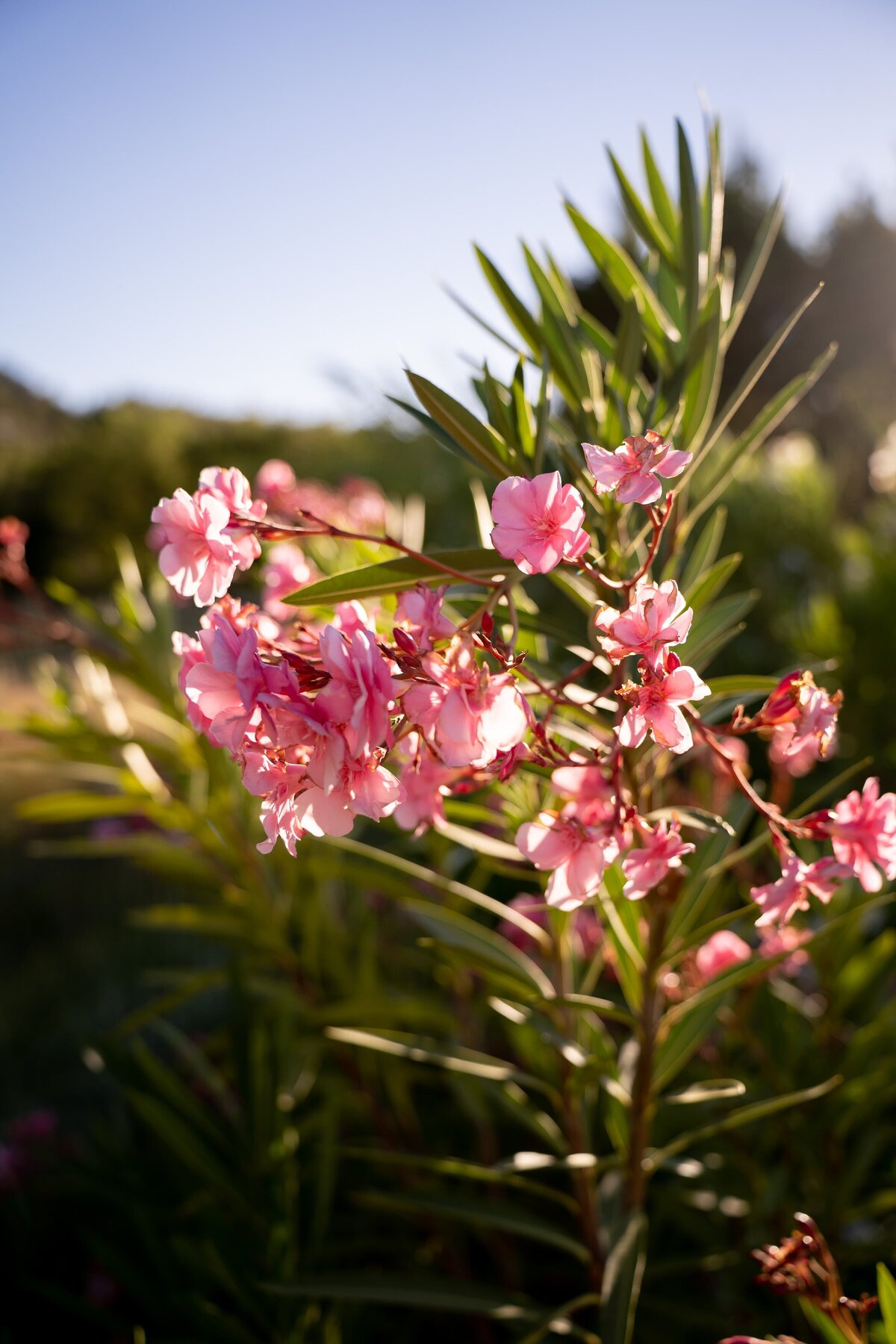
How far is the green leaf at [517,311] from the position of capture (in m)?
0.53

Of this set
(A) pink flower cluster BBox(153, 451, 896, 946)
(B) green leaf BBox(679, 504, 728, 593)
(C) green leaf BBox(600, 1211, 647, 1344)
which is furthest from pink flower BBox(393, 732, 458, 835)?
(C) green leaf BBox(600, 1211, 647, 1344)

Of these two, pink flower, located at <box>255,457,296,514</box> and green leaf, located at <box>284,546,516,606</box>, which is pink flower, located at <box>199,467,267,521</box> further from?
pink flower, located at <box>255,457,296,514</box>

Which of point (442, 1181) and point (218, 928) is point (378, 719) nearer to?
point (218, 928)

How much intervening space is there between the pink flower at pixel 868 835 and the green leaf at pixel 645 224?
39cm

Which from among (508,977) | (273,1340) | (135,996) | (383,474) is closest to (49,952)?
(135,996)

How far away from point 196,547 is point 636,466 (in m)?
0.19

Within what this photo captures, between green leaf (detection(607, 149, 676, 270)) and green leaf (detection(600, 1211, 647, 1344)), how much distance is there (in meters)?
0.66

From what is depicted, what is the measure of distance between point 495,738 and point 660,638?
83 millimetres

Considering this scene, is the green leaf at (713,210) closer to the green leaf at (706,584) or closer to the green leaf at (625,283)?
the green leaf at (625,283)

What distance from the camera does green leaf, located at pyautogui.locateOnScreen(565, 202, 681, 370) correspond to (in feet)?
1.90

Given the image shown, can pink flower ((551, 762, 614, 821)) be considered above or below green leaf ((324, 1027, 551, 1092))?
above

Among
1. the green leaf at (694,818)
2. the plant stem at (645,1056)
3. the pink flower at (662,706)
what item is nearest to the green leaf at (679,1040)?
the plant stem at (645,1056)

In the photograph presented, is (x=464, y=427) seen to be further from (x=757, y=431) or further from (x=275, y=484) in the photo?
(x=275, y=484)

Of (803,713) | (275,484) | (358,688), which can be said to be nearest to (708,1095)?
(803,713)
